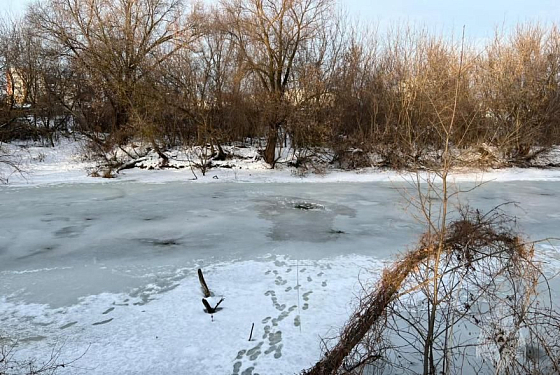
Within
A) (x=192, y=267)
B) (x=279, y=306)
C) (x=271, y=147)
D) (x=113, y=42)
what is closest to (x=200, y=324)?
(x=279, y=306)

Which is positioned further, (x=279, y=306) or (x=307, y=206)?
(x=307, y=206)

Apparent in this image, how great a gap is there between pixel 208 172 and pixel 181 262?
10.3 metres

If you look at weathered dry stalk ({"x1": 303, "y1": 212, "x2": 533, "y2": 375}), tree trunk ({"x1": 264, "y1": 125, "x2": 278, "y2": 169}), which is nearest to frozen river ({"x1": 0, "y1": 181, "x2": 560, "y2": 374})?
weathered dry stalk ({"x1": 303, "y1": 212, "x2": 533, "y2": 375})

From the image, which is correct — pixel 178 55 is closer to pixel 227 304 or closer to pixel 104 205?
pixel 104 205

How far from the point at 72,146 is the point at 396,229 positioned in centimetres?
1862

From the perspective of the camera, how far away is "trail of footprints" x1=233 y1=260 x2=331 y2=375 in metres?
3.44

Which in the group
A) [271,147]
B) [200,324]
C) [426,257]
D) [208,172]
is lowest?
[200,324]

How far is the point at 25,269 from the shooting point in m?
5.52

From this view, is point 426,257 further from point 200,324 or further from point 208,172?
point 208,172

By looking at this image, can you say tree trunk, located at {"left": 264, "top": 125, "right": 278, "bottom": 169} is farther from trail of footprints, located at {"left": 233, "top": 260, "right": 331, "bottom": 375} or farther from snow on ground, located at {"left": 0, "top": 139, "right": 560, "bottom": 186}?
trail of footprints, located at {"left": 233, "top": 260, "right": 331, "bottom": 375}

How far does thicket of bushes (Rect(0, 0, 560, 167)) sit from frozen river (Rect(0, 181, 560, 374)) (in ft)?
18.2

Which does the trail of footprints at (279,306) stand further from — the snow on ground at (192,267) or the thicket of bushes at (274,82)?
the thicket of bushes at (274,82)

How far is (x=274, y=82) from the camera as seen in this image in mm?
15750

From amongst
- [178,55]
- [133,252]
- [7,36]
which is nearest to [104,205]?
[133,252]
